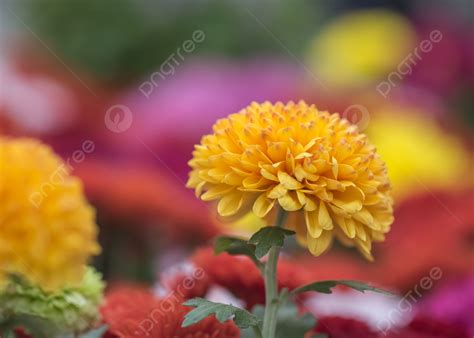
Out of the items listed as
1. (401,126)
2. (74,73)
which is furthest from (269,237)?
(74,73)

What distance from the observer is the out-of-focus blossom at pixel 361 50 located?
246 cm

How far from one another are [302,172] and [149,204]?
567mm

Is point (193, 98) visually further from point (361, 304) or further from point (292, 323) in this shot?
point (292, 323)

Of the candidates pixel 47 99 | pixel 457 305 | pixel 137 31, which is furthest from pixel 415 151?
pixel 137 31

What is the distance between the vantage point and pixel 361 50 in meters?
2.57

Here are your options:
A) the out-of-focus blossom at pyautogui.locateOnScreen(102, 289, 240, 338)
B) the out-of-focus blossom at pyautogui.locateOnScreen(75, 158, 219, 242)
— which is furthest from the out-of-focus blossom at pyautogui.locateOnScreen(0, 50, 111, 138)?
the out-of-focus blossom at pyautogui.locateOnScreen(102, 289, 240, 338)

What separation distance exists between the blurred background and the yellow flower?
111 mm

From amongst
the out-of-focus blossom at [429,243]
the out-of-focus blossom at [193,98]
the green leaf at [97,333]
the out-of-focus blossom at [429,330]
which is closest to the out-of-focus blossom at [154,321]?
the green leaf at [97,333]

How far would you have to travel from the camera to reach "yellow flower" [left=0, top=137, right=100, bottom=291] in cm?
61

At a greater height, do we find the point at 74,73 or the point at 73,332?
the point at 74,73

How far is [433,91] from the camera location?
7.47 ft

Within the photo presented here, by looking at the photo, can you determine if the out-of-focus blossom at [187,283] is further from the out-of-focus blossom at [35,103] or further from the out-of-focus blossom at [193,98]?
the out-of-focus blossom at [35,103]

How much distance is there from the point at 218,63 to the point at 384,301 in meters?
1.42

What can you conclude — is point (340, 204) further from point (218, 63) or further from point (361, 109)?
point (218, 63)
